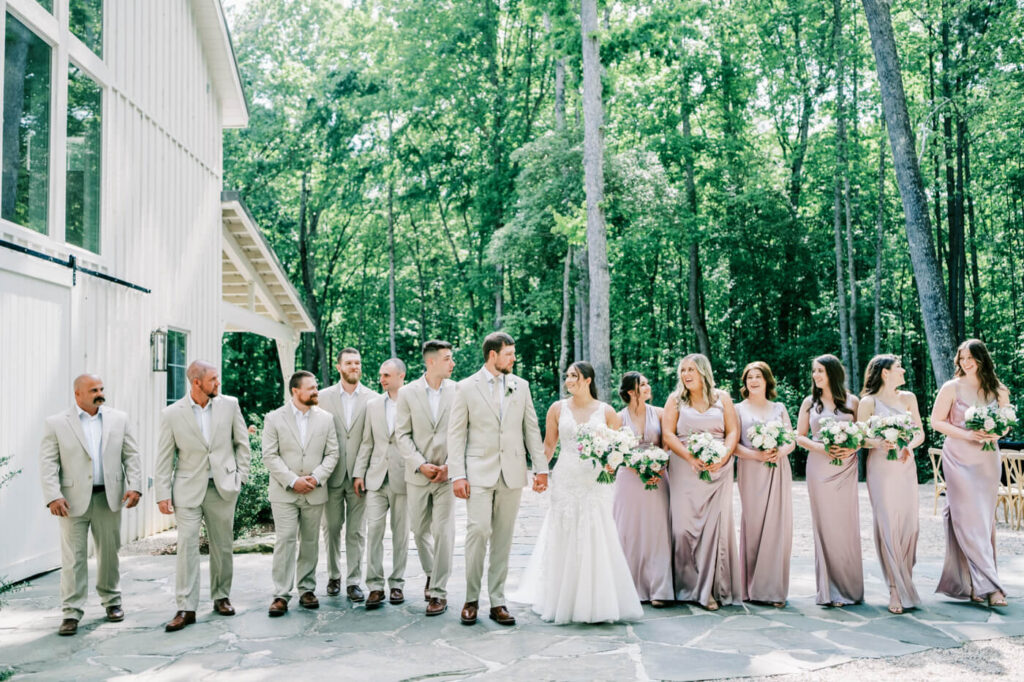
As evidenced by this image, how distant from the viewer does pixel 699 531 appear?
23.8 ft

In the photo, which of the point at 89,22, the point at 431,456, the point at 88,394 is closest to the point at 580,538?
the point at 431,456

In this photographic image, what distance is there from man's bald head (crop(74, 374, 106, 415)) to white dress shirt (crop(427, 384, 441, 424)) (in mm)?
2531

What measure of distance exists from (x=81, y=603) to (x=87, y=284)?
4.25 metres

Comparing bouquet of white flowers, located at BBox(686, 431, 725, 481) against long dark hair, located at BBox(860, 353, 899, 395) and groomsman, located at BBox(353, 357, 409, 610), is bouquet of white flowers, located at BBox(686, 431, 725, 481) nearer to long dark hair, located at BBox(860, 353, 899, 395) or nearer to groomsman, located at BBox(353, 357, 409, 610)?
long dark hair, located at BBox(860, 353, 899, 395)

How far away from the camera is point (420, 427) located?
7.10 metres

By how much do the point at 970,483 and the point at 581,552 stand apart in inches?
135

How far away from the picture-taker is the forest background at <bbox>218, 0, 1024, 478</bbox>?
22.6 meters

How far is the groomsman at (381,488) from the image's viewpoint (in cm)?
734

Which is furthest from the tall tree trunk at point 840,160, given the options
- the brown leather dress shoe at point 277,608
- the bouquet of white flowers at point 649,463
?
the brown leather dress shoe at point 277,608

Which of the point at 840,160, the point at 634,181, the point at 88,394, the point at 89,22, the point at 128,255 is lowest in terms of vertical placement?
the point at 88,394

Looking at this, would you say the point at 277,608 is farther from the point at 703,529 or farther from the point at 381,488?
the point at 703,529

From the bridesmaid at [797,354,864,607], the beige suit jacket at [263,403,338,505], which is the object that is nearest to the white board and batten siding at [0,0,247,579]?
the beige suit jacket at [263,403,338,505]

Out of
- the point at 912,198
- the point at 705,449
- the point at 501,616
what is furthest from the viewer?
the point at 912,198

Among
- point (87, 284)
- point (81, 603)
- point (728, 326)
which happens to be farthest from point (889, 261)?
point (81, 603)
